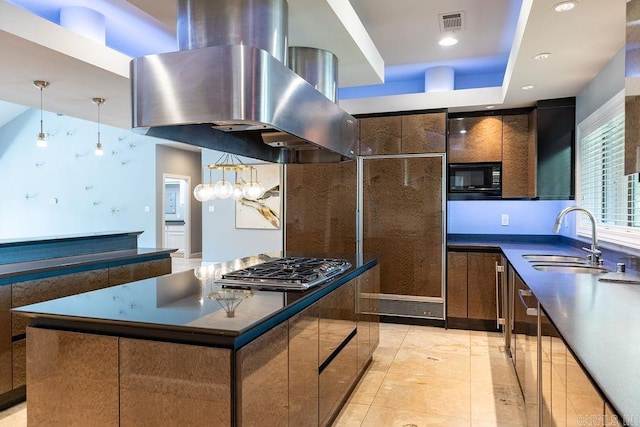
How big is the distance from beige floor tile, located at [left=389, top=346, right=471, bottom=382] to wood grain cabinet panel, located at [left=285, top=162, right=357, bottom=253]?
55.2 inches

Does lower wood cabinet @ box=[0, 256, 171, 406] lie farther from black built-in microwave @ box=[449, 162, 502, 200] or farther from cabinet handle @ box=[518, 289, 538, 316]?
black built-in microwave @ box=[449, 162, 502, 200]

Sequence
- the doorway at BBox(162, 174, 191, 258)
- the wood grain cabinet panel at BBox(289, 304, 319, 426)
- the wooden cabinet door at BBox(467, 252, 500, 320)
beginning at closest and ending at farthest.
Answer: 1. the wood grain cabinet panel at BBox(289, 304, 319, 426)
2. the wooden cabinet door at BBox(467, 252, 500, 320)
3. the doorway at BBox(162, 174, 191, 258)

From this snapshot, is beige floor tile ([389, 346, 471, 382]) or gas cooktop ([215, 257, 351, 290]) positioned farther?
beige floor tile ([389, 346, 471, 382])

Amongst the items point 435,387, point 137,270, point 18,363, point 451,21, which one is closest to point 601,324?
point 435,387

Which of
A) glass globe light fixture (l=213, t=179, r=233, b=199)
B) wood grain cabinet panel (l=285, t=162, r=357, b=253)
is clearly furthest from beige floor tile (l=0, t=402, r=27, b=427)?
wood grain cabinet panel (l=285, t=162, r=357, b=253)

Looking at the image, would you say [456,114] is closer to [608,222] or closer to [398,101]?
[398,101]

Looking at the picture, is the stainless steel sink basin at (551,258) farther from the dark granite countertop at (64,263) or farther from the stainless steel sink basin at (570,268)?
the dark granite countertop at (64,263)

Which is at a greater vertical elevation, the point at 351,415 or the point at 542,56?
the point at 542,56

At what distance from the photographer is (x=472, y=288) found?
14.6ft

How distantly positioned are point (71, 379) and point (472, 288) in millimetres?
3779

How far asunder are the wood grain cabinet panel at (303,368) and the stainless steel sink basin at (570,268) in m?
1.66

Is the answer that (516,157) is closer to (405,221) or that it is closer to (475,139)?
(475,139)

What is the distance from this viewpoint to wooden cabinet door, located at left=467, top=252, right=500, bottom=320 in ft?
14.4

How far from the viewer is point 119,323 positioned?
152 cm
